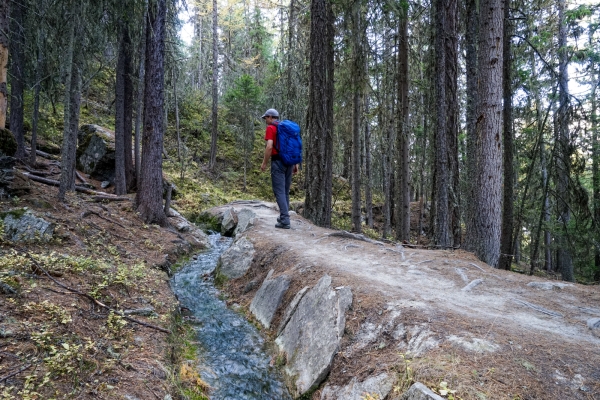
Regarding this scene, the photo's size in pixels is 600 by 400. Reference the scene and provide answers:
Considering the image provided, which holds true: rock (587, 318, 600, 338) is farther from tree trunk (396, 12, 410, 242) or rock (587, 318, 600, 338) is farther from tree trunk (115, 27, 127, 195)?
tree trunk (115, 27, 127, 195)

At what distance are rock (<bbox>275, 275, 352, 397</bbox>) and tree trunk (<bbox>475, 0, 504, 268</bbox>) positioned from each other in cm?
370

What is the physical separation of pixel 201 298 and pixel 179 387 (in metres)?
3.00

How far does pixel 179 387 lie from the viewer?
3.19 meters

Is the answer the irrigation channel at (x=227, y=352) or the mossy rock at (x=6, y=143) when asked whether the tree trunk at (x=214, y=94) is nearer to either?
the mossy rock at (x=6, y=143)

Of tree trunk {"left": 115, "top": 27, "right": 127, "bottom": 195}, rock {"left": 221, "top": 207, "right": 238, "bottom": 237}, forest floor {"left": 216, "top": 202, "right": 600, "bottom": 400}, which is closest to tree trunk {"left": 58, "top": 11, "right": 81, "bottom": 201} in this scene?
tree trunk {"left": 115, "top": 27, "right": 127, "bottom": 195}

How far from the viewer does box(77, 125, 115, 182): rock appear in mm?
14539

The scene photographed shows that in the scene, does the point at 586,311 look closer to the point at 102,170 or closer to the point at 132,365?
the point at 132,365

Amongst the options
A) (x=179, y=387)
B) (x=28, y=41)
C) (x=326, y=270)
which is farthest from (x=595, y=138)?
(x=28, y=41)

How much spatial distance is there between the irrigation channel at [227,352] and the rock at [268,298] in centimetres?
21

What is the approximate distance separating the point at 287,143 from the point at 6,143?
5.25 meters

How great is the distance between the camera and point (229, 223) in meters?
12.4

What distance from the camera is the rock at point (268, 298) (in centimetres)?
498

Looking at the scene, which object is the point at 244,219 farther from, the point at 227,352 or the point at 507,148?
the point at 507,148

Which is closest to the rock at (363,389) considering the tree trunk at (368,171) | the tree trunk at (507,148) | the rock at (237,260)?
the rock at (237,260)
